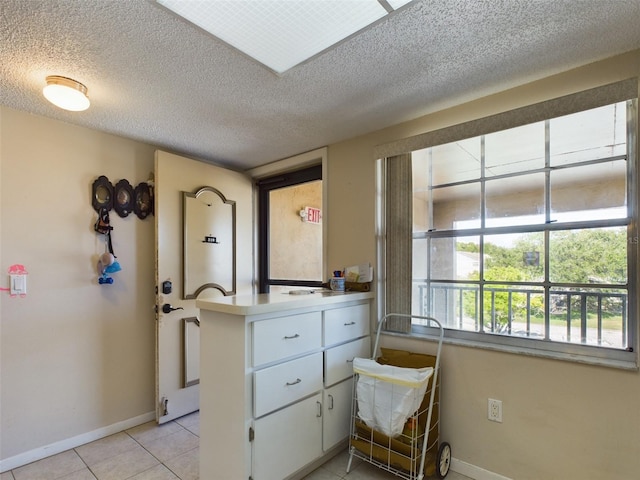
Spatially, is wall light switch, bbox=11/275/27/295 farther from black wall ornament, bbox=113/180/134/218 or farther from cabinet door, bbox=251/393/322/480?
cabinet door, bbox=251/393/322/480

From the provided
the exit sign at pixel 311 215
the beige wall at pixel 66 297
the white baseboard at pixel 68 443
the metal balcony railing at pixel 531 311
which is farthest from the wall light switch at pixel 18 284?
the metal balcony railing at pixel 531 311

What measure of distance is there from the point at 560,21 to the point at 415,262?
1.51 m

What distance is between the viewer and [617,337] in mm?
1663

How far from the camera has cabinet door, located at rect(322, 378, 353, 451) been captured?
206 cm

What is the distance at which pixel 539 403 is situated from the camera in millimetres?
1775

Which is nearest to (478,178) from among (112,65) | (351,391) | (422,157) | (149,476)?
(422,157)

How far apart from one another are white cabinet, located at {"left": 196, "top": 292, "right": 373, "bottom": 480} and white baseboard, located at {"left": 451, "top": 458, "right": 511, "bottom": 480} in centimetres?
75

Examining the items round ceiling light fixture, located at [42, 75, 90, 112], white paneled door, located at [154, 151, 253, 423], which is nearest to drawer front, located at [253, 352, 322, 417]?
white paneled door, located at [154, 151, 253, 423]

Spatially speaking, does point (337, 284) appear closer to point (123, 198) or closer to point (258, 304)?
point (258, 304)

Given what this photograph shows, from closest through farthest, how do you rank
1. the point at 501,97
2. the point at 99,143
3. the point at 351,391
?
the point at 501,97, the point at 351,391, the point at 99,143

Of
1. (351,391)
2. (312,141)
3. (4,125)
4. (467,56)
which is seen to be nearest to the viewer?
(467,56)

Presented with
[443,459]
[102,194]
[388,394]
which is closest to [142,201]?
[102,194]

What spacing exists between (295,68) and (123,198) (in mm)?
1802

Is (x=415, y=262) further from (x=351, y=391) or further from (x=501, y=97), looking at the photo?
(x=501, y=97)
